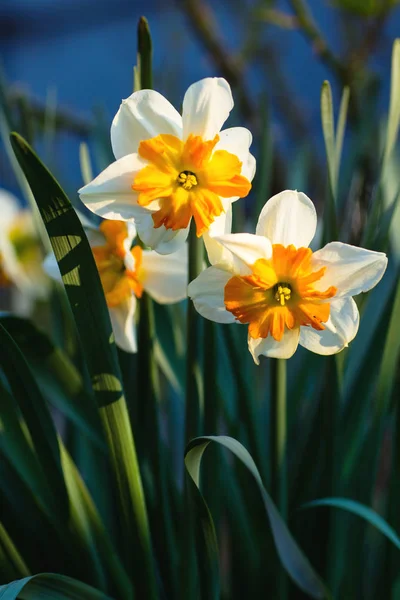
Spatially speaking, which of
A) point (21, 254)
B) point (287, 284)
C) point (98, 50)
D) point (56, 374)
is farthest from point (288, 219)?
point (98, 50)

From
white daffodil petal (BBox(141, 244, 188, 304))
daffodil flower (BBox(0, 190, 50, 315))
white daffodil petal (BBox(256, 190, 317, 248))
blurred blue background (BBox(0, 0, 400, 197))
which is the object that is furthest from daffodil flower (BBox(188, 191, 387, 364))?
blurred blue background (BBox(0, 0, 400, 197))

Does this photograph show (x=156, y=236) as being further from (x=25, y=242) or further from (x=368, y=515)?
(x=25, y=242)

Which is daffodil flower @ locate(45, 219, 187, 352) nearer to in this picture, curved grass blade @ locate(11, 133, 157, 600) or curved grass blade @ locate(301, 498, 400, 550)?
curved grass blade @ locate(11, 133, 157, 600)

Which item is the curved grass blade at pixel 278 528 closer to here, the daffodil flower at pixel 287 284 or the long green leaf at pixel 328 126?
the daffodil flower at pixel 287 284

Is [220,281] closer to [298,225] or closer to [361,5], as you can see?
[298,225]

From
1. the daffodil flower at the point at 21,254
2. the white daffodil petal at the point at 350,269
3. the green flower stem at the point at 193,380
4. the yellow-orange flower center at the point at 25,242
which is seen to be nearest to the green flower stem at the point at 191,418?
the green flower stem at the point at 193,380
